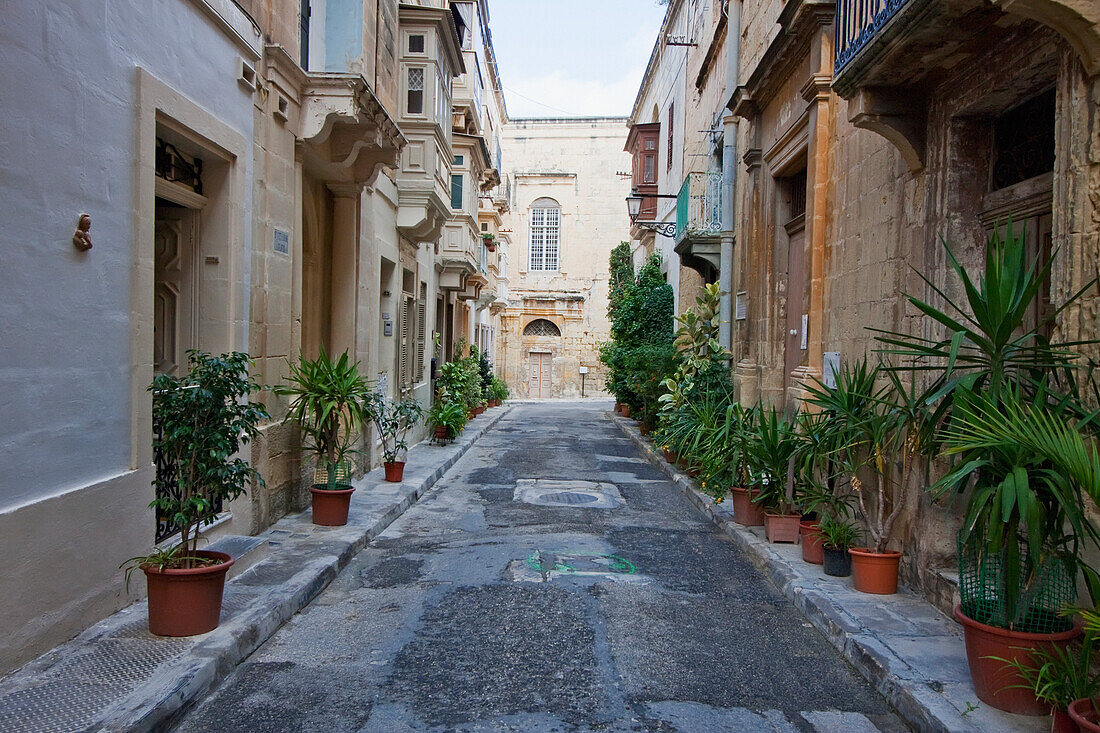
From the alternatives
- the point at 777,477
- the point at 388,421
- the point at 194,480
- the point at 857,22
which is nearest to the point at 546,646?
the point at 194,480

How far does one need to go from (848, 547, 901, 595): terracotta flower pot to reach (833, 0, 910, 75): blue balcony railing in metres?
3.48

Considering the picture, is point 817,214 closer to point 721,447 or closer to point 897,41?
point 721,447

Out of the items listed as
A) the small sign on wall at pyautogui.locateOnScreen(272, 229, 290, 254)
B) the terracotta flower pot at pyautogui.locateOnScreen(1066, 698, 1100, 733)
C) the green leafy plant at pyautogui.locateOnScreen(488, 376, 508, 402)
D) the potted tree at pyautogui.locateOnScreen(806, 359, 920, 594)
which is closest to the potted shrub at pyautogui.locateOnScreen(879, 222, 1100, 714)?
the terracotta flower pot at pyautogui.locateOnScreen(1066, 698, 1100, 733)

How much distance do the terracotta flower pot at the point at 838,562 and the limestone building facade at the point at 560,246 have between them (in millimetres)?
33624

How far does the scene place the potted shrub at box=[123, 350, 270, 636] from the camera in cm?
444

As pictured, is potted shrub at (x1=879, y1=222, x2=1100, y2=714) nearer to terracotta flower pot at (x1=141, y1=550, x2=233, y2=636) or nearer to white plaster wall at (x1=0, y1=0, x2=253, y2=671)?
terracotta flower pot at (x1=141, y1=550, x2=233, y2=636)

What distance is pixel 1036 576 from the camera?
146 inches

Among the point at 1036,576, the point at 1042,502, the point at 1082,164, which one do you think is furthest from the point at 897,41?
the point at 1036,576

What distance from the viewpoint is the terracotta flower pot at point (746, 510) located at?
317 inches

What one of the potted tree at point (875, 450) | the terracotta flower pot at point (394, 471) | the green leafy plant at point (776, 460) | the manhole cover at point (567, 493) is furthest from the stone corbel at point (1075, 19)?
the terracotta flower pot at point (394, 471)

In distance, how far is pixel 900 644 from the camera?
15.1 ft

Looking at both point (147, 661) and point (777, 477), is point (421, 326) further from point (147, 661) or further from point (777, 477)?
point (147, 661)

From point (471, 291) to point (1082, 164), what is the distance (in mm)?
22886

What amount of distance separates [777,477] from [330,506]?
4.19 metres
